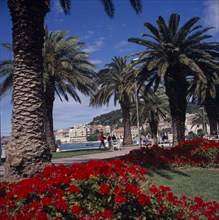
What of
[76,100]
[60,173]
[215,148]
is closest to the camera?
[60,173]

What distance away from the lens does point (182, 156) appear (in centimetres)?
1159

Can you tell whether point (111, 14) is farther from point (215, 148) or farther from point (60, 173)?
point (60, 173)

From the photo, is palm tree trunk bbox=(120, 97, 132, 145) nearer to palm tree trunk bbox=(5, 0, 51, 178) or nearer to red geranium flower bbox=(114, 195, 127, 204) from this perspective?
palm tree trunk bbox=(5, 0, 51, 178)

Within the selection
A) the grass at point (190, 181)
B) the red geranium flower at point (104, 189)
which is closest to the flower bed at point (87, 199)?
the red geranium flower at point (104, 189)

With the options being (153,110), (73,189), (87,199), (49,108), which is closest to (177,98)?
(49,108)

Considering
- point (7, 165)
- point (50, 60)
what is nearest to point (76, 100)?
point (50, 60)

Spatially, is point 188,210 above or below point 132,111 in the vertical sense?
below

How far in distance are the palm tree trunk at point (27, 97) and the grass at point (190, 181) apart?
128 inches

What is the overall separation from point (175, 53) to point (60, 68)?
9.94 metres

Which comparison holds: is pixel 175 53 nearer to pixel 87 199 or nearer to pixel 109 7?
pixel 109 7

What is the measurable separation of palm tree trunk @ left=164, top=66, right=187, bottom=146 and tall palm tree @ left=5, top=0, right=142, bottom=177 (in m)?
11.5

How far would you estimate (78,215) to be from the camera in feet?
11.5

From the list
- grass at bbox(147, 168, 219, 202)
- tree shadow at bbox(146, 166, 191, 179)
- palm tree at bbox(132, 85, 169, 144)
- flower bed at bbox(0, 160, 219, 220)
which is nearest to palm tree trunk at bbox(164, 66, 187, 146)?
tree shadow at bbox(146, 166, 191, 179)

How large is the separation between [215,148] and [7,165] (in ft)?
24.8
